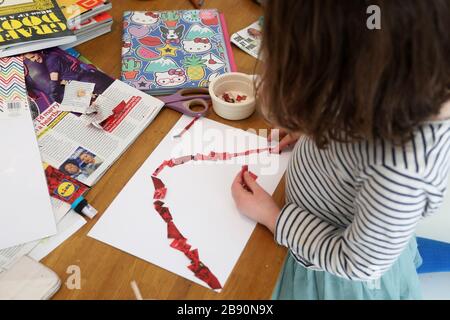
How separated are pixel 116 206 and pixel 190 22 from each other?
1.65 feet

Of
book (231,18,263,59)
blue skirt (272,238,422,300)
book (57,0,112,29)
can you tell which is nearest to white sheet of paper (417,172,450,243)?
blue skirt (272,238,422,300)

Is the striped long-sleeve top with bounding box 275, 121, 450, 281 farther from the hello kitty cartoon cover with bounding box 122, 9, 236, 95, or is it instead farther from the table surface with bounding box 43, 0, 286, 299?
the hello kitty cartoon cover with bounding box 122, 9, 236, 95

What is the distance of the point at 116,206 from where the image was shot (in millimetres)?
648

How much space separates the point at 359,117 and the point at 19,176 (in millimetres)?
A: 545

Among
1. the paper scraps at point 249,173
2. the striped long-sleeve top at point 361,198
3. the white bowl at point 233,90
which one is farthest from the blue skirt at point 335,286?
the white bowl at point 233,90

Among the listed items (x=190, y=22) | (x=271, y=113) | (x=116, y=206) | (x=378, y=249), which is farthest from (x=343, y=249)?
(x=190, y=22)

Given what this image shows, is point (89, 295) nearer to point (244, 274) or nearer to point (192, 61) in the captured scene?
point (244, 274)

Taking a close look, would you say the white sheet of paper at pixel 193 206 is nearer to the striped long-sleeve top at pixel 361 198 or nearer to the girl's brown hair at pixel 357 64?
the striped long-sleeve top at pixel 361 198

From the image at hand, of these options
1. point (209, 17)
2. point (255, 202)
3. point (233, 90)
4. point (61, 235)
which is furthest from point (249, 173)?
point (209, 17)

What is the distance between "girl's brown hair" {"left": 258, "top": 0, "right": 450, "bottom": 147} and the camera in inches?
14.5

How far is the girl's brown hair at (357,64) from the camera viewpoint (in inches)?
14.5

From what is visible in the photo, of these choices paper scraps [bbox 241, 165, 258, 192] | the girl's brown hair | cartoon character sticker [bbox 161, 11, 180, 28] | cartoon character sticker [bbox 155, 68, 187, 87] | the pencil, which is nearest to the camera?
the girl's brown hair

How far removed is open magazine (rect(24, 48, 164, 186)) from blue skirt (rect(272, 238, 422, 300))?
37cm

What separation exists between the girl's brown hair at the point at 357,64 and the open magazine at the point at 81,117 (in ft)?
1.17
